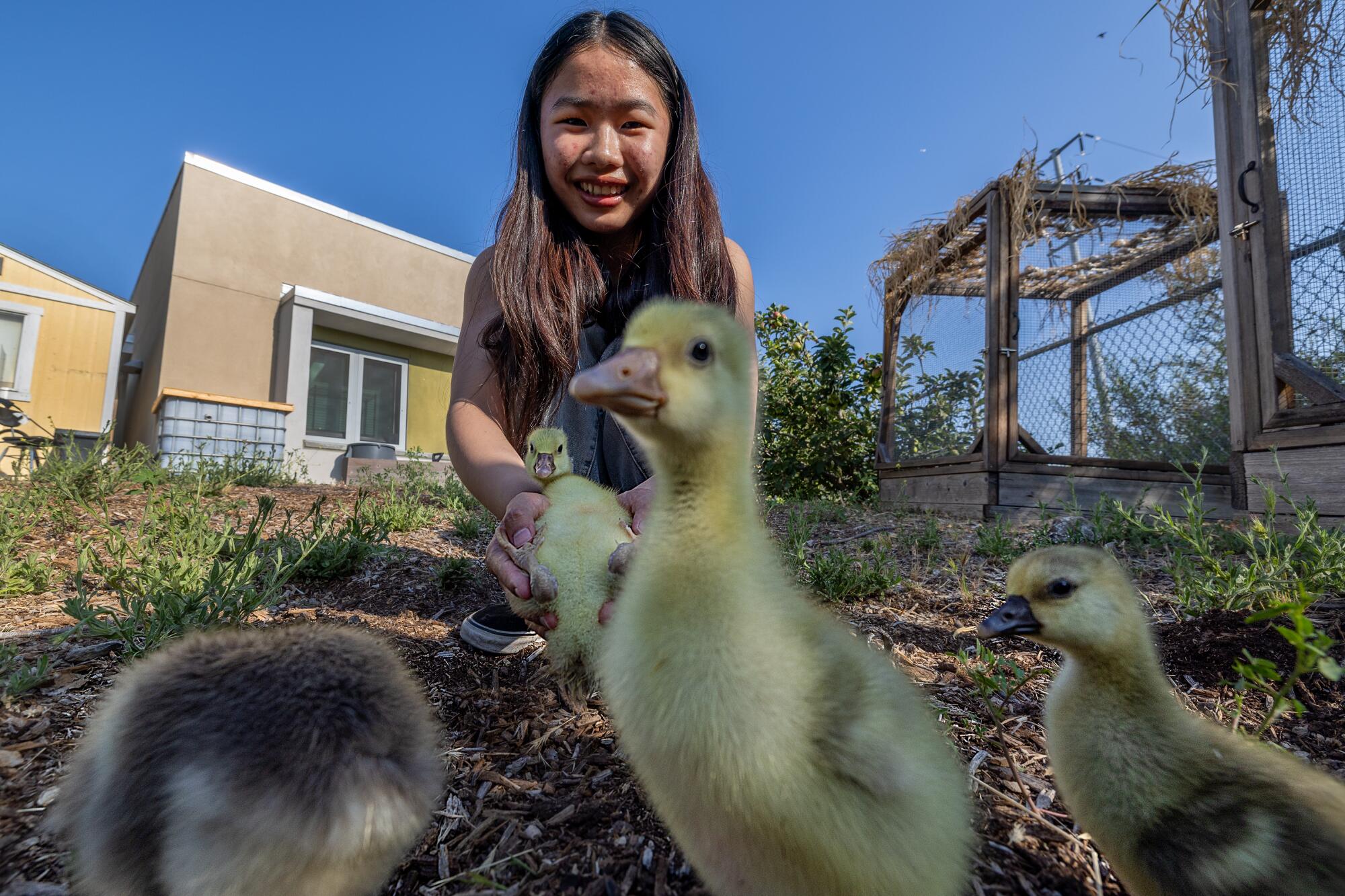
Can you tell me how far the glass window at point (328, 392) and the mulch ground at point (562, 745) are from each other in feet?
39.0

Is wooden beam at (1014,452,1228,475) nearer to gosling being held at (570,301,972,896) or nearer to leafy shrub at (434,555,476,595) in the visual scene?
leafy shrub at (434,555,476,595)

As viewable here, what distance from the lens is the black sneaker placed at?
275 centimetres

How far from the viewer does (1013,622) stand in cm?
168

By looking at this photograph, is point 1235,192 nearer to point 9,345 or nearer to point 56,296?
point 56,296

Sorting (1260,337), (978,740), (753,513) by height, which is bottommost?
(978,740)

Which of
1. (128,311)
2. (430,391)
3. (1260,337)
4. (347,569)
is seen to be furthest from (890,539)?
(128,311)

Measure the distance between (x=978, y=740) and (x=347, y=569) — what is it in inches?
128

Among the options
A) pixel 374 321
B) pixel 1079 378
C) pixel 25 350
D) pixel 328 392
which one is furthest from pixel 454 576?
pixel 25 350

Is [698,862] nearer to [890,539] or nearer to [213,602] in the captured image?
[213,602]

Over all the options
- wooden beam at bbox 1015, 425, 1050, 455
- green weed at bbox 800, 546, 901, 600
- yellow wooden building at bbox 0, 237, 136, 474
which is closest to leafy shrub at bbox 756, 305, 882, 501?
wooden beam at bbox 1015, 425, 1050, 455

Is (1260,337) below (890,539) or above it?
above

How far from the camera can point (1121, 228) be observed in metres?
6.34

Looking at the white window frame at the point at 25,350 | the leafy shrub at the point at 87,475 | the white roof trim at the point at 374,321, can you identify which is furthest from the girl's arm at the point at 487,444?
the white window frame at the point at 25,350

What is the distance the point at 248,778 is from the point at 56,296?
17915 millimetres
